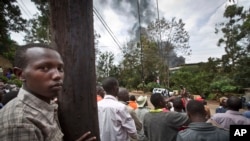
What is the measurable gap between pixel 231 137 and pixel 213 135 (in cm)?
20

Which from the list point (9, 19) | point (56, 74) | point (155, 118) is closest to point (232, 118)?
point (155, 118)

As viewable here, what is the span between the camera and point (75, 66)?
163cm

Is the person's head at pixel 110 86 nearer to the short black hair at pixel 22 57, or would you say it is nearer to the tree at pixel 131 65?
the short black hair at pixel 22 57

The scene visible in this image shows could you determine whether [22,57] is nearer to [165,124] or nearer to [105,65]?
[165,124]

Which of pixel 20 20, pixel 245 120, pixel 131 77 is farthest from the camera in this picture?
pixel 131 77

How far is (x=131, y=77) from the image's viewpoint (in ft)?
123

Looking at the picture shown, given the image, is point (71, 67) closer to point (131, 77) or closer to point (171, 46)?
point (171, 46)

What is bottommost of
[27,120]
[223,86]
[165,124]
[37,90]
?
[223,86]

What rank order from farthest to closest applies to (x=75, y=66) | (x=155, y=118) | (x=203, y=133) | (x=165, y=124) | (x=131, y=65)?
1. (x=131, y=65)
2. (x=155, y=118)
3. (x=165, y=124)
4. (x=203, y=133)
5. (x=75, y=66)

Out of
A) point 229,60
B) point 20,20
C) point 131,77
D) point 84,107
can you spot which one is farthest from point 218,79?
point 84,107

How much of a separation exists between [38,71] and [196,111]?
6.75 ft

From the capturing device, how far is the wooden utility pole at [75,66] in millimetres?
1623

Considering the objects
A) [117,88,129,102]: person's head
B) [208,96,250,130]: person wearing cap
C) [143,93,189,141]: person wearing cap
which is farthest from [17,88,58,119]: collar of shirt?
[117,88,129,102]: person's head

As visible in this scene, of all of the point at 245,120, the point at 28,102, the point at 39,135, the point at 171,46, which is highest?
the point at 171,46
